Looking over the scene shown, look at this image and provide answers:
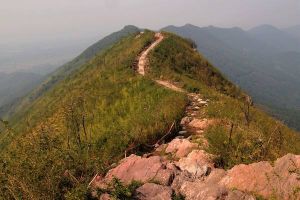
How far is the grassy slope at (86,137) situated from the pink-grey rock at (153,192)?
121 cm

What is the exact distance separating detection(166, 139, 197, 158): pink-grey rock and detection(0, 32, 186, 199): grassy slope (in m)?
1.18

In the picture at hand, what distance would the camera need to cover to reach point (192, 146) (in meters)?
11.5

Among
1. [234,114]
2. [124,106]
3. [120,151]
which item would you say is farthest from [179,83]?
[120,151]

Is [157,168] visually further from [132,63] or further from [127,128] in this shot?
[132,63]

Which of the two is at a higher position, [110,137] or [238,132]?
[238,132]

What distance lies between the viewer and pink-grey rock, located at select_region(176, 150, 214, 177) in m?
9.35

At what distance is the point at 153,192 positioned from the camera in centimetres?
813

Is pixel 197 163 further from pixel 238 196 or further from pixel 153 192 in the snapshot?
pixel 238 196

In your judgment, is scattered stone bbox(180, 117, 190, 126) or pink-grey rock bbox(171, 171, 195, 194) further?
scattered stone bbox(180, 117, 190, 126)

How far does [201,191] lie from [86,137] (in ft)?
17.9

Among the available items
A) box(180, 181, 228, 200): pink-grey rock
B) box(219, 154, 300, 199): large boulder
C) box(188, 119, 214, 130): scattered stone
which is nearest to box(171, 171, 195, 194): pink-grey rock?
box(180, 181, 228, 200): pink-grey rock

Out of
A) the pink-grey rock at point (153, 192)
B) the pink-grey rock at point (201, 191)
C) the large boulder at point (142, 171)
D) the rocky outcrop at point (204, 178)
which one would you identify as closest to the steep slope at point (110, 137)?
the large boulder at point (142, 171)

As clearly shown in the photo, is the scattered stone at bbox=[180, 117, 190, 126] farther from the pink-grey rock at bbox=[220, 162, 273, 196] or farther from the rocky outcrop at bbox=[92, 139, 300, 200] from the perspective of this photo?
the pink-grey rock at bbox=[220, 162, 273, 196]

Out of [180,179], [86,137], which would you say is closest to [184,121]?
[86,137]
